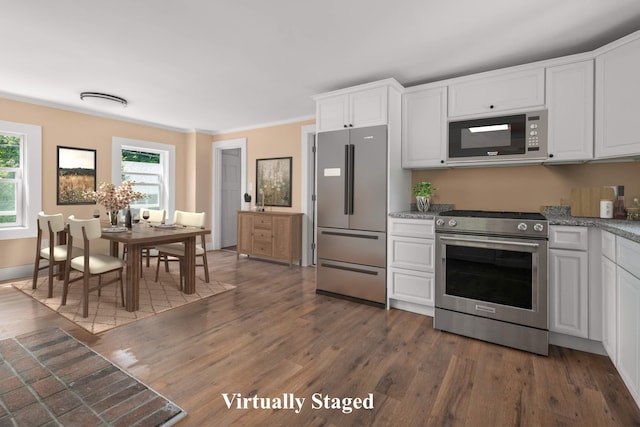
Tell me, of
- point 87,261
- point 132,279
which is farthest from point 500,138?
point 87,261

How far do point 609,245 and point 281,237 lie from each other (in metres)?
3.91

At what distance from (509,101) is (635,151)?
3.24ft

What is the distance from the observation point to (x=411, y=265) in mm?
3074

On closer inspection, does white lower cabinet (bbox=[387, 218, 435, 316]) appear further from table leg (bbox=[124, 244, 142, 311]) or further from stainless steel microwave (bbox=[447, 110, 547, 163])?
table leg (bbox=[124, 244, 142, 311])

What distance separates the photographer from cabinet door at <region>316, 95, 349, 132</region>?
3.48 m

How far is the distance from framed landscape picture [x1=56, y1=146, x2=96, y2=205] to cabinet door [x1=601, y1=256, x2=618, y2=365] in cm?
613

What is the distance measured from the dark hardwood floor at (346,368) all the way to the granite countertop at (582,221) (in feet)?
3.16

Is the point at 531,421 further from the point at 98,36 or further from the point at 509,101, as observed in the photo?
the point at 98,36

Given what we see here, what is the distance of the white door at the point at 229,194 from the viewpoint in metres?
6.67

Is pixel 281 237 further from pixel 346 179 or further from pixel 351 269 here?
pixel 346 179

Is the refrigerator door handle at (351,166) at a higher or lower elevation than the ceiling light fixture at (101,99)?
lower

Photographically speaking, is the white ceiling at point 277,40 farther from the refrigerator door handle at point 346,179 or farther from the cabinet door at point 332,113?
the refrigerator door handle at point 346,179

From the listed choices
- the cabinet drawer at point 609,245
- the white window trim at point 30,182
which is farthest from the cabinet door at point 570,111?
the white window trim at point 30,182

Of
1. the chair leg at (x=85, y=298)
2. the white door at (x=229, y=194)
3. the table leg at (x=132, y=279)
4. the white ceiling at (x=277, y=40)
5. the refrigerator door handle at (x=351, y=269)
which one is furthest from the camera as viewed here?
the white door at (x=229, y=194)
